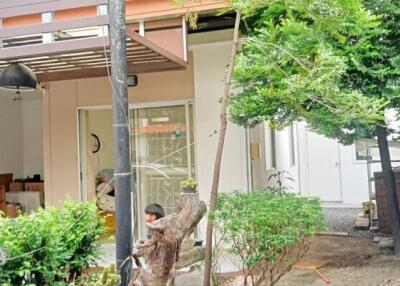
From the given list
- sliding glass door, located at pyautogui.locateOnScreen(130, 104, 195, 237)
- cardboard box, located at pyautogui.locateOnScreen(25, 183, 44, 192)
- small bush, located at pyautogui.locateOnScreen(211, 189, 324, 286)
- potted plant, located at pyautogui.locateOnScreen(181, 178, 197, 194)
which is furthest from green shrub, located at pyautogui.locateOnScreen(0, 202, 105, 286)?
cardboard box, located at pyautogui.locateOnScreen(25, 183, 44, 192)

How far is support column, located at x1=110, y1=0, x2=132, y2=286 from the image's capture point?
3.56m

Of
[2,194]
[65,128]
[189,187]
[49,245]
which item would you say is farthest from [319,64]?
[2,194]

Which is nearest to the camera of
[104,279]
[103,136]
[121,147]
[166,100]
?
[104,279]

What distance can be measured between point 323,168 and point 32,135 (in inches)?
343

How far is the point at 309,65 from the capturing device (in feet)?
13.2

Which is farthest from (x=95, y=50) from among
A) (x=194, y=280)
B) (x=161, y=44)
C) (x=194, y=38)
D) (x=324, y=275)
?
(x=324, y=275)

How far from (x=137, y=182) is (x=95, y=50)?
10.1 feet

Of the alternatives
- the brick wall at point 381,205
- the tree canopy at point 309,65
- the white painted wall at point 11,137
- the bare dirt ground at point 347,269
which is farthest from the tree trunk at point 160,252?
the white painted wall at point 11,137

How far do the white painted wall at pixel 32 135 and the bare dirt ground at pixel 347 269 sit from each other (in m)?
9.16

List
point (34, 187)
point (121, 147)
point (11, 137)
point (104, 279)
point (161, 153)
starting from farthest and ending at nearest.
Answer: point (11, 137) → point (34, 187) → point (161, 153) → point (121, 147) → point (104, 279)

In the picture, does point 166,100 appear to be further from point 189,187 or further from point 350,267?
point 350,267

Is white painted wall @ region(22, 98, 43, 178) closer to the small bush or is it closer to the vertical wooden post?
the vertical wooden post

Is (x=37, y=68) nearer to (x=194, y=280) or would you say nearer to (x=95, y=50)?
(x=95, y=50)

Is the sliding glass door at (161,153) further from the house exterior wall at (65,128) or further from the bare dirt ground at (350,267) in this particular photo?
the bare dirt ground at (350,267)
